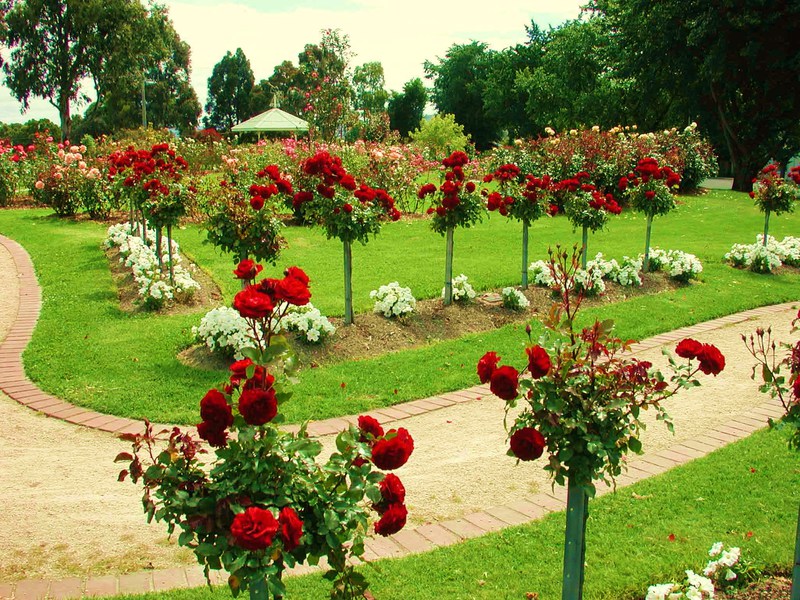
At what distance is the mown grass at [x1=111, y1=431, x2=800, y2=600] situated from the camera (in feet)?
11.3

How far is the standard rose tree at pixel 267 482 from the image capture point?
2.24 meters

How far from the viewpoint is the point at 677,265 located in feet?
34.3

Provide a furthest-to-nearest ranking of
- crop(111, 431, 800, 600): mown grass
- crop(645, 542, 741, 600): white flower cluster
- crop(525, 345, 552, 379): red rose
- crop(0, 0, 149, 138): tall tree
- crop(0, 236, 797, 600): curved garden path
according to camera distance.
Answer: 1. crop(0, 0, 149, 138): tall tree
2. crop(0, 236, 797, 600): curved garden path
3. crop(111, 431, 800, 600): mown grass
4. crop(645, 542, 741, 600): white flower cluster
5. crop(525, 345, 552, 379): red rose

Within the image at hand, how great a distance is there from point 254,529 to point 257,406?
1.19ft

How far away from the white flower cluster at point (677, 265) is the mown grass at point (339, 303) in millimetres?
226

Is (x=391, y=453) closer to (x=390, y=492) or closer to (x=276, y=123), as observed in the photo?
(x=390, y=492)

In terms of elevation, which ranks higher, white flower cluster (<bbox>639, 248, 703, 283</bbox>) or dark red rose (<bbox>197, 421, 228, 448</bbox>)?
dark red rose (<bbox>197, 421, 228, 448</bbox>)

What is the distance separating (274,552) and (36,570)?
2.15 m

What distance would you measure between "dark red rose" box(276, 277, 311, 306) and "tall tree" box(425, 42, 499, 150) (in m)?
46.7

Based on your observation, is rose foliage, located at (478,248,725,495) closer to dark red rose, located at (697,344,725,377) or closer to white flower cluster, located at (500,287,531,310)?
dark red rose, located at (697,344,725,377)

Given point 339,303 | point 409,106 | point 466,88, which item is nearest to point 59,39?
point 409,106

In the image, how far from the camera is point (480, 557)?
3.74m

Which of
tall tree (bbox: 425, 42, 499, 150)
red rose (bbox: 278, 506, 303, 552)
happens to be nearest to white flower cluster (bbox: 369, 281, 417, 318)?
red rose (bbox: 278, 506, 303, 552)

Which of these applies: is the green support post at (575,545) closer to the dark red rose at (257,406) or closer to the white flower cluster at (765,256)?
the dark red rose at (257,406)
